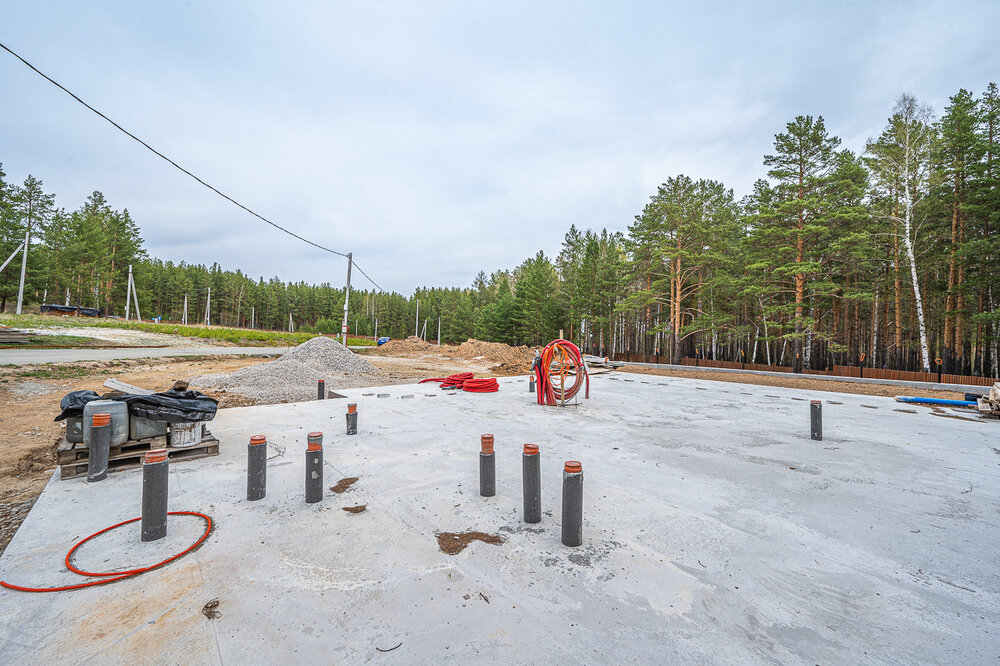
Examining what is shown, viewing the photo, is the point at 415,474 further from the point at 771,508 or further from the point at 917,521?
the point at 917,521

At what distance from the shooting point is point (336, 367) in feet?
55.7

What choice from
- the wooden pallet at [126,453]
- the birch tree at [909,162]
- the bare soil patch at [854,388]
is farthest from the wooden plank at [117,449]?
the birch tree at [909,162]

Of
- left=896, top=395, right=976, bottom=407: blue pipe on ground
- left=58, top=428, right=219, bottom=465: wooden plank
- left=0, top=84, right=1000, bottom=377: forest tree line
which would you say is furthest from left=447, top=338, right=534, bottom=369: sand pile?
left=58, top=428, right=219, bottom=465: wooden plank

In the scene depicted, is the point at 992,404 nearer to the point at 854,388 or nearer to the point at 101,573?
the point at 854,388

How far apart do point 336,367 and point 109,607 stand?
15.2 meters

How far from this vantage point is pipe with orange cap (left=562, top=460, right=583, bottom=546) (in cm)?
319

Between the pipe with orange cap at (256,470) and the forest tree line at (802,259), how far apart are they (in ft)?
79.3

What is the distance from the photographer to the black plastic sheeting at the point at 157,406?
15.8 ft

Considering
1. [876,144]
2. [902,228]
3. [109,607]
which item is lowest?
[109,607]

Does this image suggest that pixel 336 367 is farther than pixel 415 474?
Yes

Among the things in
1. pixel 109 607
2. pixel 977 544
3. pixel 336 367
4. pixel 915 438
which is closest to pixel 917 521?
pixel 977 544

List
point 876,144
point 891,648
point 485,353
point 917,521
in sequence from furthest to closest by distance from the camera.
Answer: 1. point 485,353
2. point 876,144
3. point 917,521
4. point 891,648

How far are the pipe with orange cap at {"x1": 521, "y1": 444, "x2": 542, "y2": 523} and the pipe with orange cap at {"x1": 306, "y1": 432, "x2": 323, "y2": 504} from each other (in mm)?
2188

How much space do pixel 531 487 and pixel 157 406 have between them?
17.1ft
